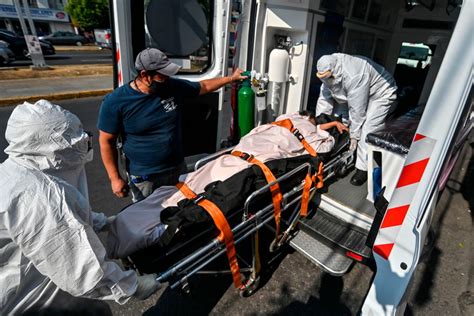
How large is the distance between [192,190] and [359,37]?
182 inches

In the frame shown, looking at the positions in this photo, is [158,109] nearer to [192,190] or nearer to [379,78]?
[192,190]

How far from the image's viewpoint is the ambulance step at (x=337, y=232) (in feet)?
6.73

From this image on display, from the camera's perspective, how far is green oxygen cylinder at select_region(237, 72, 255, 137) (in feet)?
10.6

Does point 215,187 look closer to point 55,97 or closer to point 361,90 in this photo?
point 361,90

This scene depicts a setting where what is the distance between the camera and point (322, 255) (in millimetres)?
2172

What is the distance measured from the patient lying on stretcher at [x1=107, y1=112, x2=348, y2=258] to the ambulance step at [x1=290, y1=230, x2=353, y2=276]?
0.70 metres

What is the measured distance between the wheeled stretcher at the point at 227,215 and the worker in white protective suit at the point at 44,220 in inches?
14.5

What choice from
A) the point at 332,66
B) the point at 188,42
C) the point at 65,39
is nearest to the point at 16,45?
the point at 65,39

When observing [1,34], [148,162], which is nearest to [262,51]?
[148,162]

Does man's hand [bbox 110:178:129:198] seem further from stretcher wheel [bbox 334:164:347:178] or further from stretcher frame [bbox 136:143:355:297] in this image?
stretcher wheel [bbox 334:164:347:178]

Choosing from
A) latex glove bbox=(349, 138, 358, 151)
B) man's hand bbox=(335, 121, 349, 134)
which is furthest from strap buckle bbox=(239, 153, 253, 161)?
latex glove bbox=(349, 138, 358, 151)

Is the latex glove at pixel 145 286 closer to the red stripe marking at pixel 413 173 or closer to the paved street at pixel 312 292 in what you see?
the paved street at pixel 312 292

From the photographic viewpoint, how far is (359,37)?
499 centimetres

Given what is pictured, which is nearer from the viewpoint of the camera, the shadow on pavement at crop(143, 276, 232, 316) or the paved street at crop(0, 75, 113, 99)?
the shadow on pavement at crop(143, 276, 232, 316)
